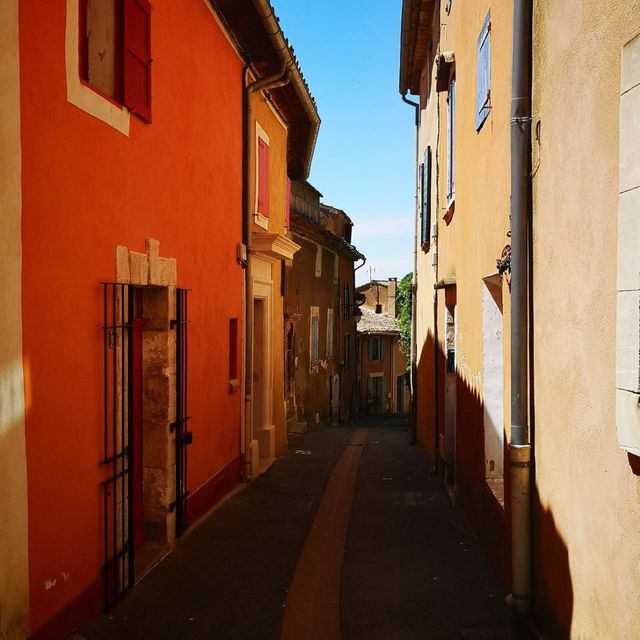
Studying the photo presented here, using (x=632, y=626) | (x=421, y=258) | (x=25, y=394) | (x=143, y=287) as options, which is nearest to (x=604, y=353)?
(x=632, y=626)

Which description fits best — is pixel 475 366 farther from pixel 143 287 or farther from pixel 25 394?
pixel 25 394

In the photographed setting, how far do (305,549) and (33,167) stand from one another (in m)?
4.58

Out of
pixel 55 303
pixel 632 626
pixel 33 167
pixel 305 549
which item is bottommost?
pixel 305 549

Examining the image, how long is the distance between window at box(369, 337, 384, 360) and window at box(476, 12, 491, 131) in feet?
99.0

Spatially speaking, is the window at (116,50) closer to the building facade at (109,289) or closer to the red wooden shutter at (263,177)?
the building facade at (109,289)

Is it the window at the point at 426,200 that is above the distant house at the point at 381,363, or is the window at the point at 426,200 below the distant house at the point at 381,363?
above

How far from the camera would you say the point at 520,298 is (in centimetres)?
493

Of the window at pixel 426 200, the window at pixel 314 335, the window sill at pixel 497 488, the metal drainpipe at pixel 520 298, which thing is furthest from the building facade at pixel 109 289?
the window at pixel 314 335

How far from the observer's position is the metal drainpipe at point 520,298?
15.9 feet

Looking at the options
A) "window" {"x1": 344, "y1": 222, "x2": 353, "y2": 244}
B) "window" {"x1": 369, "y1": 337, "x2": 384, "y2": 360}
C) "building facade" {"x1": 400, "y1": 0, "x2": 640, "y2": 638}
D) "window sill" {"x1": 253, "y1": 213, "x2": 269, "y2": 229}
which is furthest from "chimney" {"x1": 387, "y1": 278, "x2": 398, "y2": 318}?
"building facade" {"x1": 400, "y1": 0, "x2": 640, "y2": 638}

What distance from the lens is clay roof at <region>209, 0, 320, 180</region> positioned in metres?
8.45

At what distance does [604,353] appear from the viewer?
347 centimetres

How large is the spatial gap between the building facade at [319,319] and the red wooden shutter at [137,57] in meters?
10.8

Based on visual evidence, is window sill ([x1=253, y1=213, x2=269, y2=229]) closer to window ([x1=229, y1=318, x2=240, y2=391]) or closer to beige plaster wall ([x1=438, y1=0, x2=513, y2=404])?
window ([x1=229, y1=318, x2=240, y2=391])
